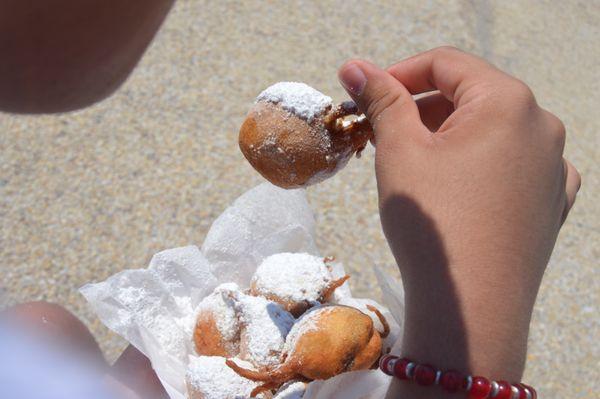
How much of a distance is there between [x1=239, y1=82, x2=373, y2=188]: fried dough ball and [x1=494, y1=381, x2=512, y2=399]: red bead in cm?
42

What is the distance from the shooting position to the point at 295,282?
1173mm

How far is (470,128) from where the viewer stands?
846 mm

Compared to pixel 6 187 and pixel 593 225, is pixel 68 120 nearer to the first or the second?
pixel 6 187

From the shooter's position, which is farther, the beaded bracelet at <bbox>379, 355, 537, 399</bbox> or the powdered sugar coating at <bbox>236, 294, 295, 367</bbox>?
the powdered sugar coating at <bbox>236, 294, 295, 367</bbox>

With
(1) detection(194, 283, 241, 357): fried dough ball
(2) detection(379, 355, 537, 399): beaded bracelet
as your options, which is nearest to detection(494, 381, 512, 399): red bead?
(2) detection(379, 355, 537, 399): beaded bracelet

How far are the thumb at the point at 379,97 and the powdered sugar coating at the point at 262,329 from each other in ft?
1.37

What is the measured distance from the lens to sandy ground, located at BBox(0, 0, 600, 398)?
1.60 metres

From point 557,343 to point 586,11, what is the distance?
5.23 ft

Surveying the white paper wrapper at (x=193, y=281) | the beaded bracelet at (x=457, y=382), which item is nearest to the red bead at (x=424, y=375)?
the beaded bracelet at (x=457, y=382)

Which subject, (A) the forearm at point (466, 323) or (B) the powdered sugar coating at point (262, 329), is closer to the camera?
(A) the forearm at point (466, 323)

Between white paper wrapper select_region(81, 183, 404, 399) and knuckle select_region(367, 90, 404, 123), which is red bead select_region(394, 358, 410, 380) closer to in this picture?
white paper wrapper select_region(81, 183, 404, 399)

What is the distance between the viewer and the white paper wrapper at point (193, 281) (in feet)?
3.84

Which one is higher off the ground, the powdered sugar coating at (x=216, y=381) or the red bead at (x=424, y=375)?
the red bead at (x=424, y=375)

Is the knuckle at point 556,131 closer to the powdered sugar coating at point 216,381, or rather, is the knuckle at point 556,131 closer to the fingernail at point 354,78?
the fingernail at point 354,78
